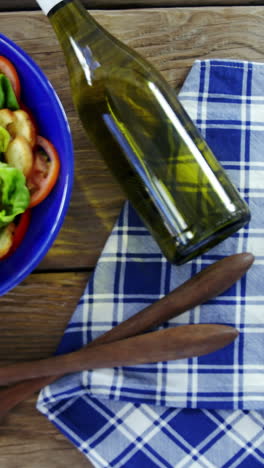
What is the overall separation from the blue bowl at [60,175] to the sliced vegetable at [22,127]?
0.02 metres

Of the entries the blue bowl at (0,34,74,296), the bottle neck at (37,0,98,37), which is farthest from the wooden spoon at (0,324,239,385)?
the bottle neck at (37,0,98,37)

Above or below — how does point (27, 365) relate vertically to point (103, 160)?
below

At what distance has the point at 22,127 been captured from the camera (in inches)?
24.9

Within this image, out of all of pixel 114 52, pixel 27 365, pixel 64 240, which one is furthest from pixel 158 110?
pixel 27 365

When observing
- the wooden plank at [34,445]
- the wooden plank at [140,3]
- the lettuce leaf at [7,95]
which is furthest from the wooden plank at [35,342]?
the wooden plank at [140,3]

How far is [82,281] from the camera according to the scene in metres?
0.74

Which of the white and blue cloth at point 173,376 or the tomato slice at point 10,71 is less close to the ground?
the tomato slice at point 10,71

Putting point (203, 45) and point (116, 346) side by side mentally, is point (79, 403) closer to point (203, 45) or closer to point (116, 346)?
point (116, 346)

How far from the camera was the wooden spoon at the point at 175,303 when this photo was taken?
695mm

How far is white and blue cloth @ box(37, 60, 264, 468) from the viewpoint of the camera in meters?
0.72

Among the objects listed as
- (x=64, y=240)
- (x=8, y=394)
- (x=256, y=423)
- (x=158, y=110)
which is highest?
(x=158, y=110)

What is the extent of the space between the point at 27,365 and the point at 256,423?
0.28 m

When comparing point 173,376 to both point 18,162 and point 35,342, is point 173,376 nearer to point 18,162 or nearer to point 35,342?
point 35,342

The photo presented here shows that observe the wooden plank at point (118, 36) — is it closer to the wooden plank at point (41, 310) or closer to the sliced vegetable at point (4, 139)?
the wooden plank at point (41, 310)
